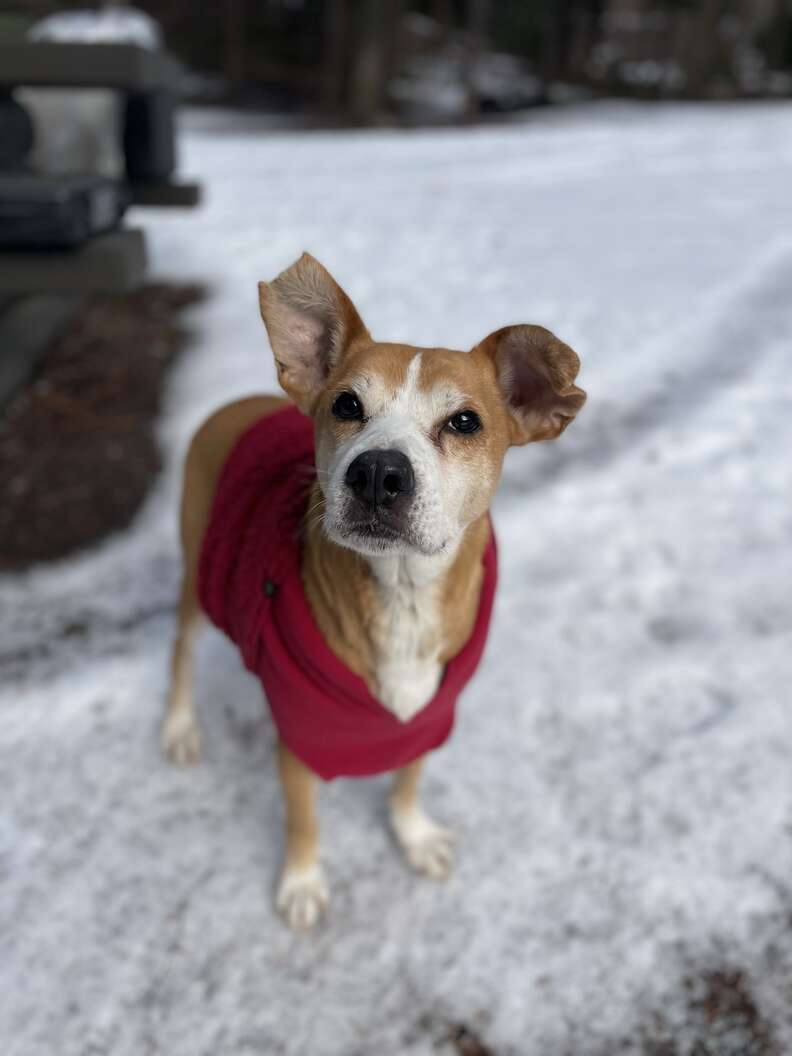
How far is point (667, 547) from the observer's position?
395 cm

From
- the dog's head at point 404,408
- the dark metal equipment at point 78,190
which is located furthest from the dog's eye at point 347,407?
the dark metal equipment at point 78,190

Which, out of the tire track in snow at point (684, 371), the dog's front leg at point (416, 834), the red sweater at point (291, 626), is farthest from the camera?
the tire track in snow at point (684, 371)

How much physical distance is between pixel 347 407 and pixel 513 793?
163 cm

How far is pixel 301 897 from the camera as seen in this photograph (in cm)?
258

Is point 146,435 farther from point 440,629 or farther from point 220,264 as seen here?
point 440,629

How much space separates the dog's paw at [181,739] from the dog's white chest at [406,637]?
116 centimetres

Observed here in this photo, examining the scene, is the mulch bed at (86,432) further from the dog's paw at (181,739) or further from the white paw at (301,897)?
the white paw at (301,897)

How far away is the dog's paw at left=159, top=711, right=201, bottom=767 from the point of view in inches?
120

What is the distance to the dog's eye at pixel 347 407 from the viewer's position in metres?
1.99

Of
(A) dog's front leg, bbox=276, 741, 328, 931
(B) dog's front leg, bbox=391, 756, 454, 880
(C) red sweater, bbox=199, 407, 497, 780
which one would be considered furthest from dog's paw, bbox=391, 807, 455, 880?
(C) red sweater, bbox=199, 407, 497, 780

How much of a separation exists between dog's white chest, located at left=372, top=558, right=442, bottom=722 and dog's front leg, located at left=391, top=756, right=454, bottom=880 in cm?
55

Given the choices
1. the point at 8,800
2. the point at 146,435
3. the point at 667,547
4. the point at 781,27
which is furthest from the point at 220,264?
the point at 781,27

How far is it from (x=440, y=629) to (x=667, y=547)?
213cm

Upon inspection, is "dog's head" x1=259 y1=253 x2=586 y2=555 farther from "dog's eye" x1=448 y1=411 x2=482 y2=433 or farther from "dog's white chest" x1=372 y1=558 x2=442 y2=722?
"dog's white chest" x1=372 y1=558 x2=442 y2=722
